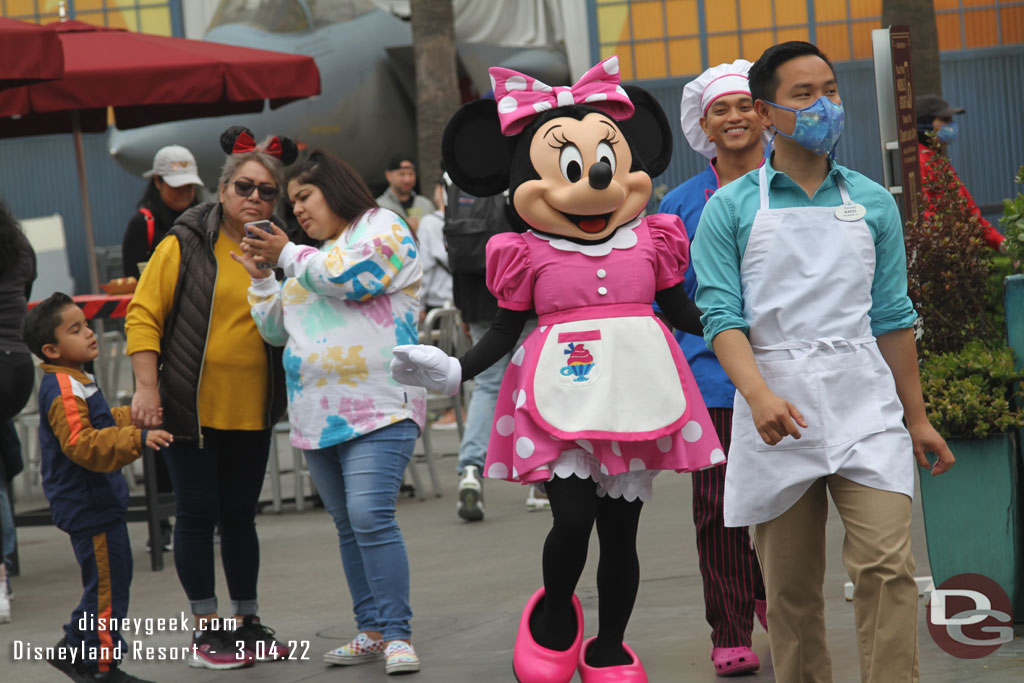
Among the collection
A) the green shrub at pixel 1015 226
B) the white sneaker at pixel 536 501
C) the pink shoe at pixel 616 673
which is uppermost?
the green shrub at pixel 1015 226

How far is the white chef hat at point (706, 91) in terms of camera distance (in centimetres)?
488

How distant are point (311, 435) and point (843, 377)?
6.94 feet

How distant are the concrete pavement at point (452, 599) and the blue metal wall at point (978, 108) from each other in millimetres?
10924

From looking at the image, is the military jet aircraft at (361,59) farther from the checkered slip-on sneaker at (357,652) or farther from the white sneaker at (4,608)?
the checkered slip-on sneaker at (357,652)

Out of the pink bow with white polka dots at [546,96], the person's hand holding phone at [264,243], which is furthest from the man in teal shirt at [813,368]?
the person's hand holding phone at [264,243]

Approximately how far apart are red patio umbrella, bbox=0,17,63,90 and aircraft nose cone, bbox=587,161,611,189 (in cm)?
404

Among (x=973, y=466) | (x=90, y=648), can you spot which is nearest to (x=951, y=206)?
(x=973, y=466)

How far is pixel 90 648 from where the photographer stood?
4.60 metres

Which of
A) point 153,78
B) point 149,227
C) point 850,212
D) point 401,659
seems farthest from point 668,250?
point 153,78

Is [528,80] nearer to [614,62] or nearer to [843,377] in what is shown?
[614,62]

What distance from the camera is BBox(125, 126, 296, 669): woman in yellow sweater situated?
5.15 m

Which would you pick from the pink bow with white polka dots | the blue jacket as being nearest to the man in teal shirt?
the pink bow with white polka dots

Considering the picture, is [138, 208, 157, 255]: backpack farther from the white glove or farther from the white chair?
the white chair

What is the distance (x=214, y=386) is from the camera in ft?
17.0
